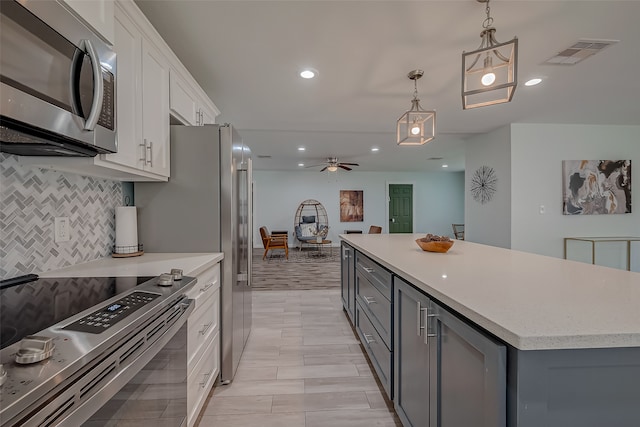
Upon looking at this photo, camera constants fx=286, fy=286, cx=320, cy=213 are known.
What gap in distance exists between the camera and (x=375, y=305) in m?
1.96

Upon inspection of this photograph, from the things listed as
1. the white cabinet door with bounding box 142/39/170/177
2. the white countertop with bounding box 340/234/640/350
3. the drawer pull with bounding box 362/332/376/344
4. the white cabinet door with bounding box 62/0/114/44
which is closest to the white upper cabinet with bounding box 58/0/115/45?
the white cabinet door with bounding box 62/0/114/44

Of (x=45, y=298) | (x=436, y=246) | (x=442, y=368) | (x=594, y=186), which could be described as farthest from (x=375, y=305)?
(x=594, y=186)

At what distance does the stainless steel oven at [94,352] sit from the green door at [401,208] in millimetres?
8882

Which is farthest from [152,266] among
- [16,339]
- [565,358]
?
[565,358]

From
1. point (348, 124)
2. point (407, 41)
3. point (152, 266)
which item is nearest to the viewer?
point (152, 266)

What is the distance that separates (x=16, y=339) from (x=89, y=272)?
2.71ft

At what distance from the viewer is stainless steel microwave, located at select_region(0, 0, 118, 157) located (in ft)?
2.61

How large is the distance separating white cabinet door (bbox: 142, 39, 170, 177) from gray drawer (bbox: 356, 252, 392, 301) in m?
1.51

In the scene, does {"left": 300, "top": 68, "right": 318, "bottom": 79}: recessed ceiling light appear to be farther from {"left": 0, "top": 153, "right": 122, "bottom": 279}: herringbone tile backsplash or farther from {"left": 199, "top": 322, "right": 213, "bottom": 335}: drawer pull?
{"left": 199, "top": 322, "right": 213, "bottom": 335}: drawer pull

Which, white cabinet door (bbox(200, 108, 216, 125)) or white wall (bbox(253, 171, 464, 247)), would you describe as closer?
white cabinet door (bbox(200, 108, 216, 125))

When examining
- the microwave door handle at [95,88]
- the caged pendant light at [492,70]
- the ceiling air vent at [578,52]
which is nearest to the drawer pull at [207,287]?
the microwave door handle at [95,88]

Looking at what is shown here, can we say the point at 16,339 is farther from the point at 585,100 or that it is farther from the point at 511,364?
the point at 585,100

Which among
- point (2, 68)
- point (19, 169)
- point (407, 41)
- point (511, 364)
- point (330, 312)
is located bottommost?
point (330, 312)

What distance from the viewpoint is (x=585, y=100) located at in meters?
3.34
